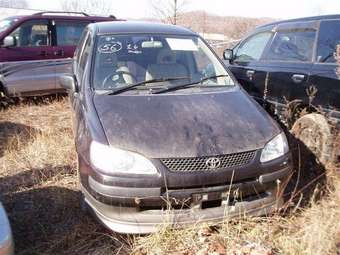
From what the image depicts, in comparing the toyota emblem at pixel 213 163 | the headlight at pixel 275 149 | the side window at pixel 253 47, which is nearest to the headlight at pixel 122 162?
the toyota emblem at pixel 213 163

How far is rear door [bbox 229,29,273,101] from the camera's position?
228 inches

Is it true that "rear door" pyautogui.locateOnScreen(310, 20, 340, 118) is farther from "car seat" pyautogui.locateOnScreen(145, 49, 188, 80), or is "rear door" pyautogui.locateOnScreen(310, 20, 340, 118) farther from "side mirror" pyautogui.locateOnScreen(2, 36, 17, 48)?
"side mirror" pyautogui.locateOnScreen(2, 36, 17, 48)

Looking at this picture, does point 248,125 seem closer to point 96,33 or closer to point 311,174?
point 311,174

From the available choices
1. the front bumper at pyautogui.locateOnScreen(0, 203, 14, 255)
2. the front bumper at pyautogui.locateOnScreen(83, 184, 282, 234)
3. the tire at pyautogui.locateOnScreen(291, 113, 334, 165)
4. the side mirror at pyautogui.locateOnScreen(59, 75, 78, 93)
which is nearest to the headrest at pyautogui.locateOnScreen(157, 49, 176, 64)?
the side mirror at pyautogui.locateOnScreen(59, 75, 78, 93)

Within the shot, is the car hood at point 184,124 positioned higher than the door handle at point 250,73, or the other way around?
the car hood at point 184,124

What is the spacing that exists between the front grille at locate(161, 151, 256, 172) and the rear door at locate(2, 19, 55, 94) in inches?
221

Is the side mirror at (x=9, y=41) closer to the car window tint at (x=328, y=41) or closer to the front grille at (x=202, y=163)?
the car window tint at (x=328, y=41)

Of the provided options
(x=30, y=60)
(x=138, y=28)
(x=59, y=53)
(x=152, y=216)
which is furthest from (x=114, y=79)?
(x=59, y=53)

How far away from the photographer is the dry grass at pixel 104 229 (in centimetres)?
297

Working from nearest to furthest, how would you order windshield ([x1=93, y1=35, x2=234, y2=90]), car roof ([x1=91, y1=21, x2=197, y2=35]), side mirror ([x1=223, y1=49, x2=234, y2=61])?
1. windshield ([x1=93, y1=35, x2=234, y2=90])
2. car roof ([x1=91, y1=21, x2=197, y2=35])
3. side mirror ([x1=223, y1=49, x2=234, y2=61])

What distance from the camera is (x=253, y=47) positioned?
20.7 ft

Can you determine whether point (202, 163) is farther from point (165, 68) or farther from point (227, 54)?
point (227, 54)

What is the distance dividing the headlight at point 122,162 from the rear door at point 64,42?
549 cm

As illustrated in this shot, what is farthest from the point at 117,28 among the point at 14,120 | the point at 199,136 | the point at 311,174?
the point at 14,120
